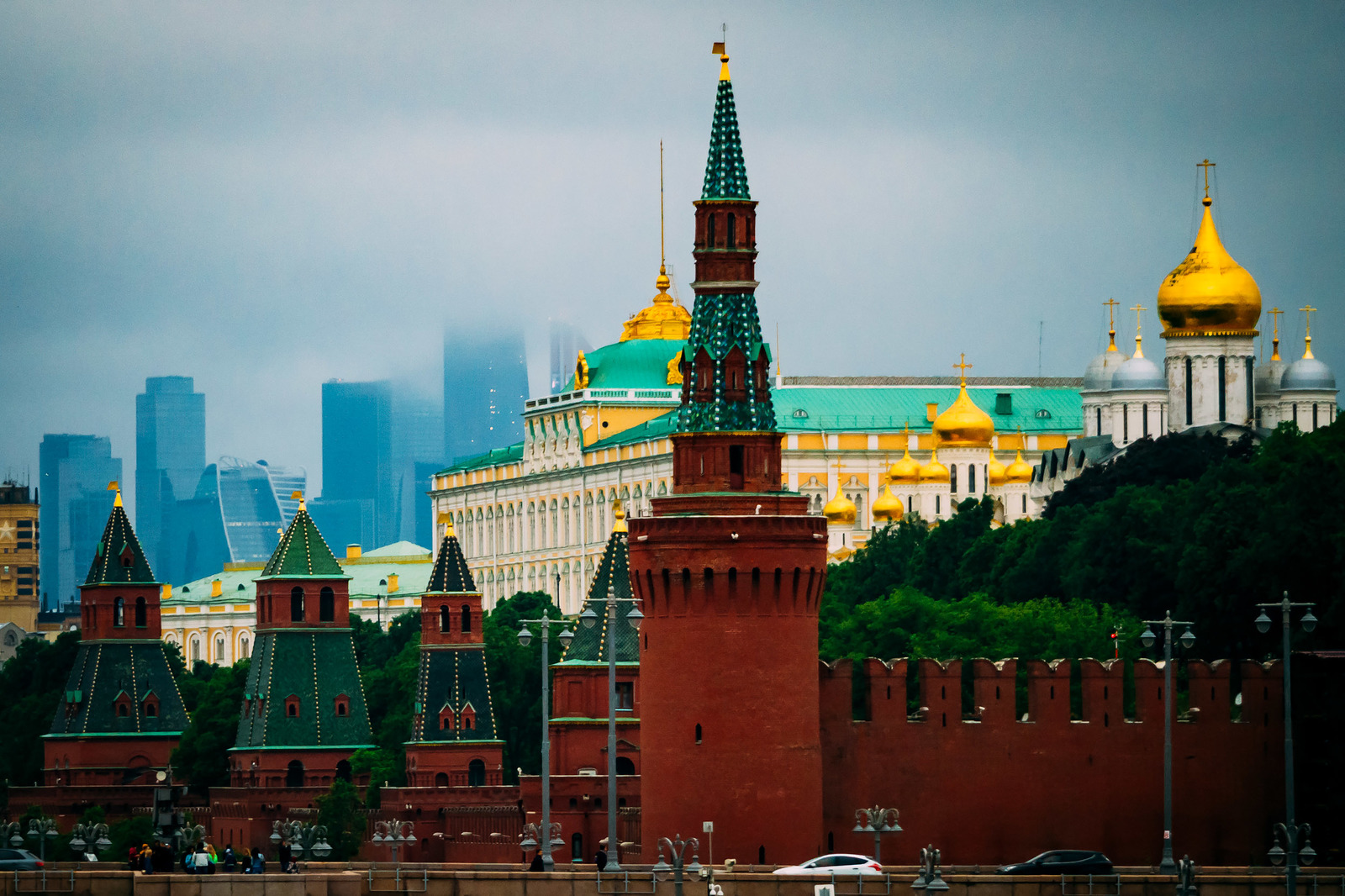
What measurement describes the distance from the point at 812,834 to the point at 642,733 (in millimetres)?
5029

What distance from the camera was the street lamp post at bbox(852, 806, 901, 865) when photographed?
286ft

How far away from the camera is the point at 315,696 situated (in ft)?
465

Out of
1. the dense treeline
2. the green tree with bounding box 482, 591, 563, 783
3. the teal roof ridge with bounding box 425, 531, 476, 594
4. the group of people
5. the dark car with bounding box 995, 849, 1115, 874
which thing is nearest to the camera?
the group of people

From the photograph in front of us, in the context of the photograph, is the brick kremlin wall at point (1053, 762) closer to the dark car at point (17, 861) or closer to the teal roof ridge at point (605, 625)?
the dark car at point (17, 861)

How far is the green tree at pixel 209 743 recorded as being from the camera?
146500mm

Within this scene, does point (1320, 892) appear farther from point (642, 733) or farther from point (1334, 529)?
point (1334, 529)

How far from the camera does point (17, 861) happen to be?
312ft

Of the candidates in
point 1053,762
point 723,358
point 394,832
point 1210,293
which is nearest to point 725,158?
point 723,358

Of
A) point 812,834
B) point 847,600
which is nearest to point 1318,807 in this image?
point 812,834

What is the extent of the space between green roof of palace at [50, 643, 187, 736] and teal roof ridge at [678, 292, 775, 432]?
5806 centimetres

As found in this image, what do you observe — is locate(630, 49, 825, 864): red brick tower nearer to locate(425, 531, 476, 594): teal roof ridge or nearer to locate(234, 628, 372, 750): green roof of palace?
locate(425, 531, 476, 594): teal roof ridge

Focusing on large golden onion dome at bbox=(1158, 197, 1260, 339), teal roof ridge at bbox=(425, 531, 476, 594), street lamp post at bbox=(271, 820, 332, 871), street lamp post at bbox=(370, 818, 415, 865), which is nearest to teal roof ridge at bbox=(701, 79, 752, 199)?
street lamp post at bbox=(370, 818, 415, 865)

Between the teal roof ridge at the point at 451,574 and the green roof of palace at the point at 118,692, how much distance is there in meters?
14.0

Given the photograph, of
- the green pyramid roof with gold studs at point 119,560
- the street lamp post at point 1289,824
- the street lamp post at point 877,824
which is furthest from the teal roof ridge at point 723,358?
the green pyramid roof with gold studs at point 119,560
